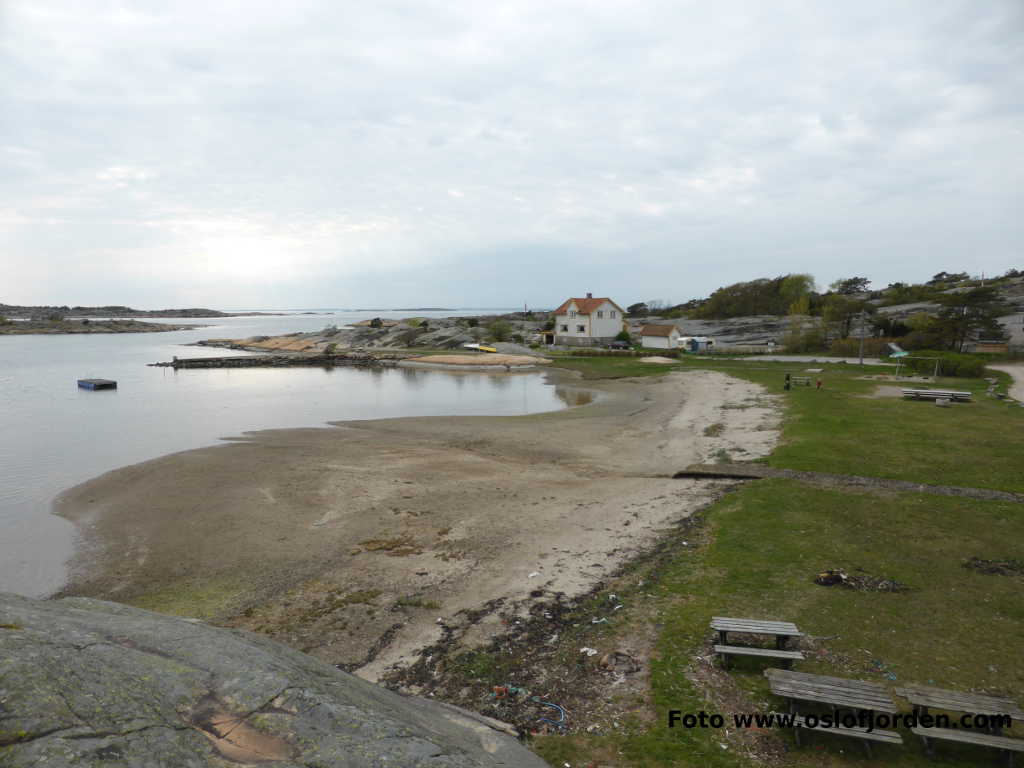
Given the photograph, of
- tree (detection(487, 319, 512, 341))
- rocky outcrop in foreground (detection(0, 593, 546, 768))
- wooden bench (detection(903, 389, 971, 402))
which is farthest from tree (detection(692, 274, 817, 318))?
rocky outcrop in foreground (detection(0, 593, 546, 768))

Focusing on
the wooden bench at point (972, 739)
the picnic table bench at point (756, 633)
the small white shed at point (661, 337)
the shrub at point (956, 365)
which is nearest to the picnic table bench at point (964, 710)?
the wooden bench at point (972, 739)

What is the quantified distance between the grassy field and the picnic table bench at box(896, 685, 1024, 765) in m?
0.26

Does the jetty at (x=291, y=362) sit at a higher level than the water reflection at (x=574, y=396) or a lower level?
higher

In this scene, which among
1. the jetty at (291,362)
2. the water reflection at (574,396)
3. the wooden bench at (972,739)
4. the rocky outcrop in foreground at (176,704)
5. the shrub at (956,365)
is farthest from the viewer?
the jetty at (291,362)

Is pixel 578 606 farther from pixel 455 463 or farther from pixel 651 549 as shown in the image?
pixel 455 463

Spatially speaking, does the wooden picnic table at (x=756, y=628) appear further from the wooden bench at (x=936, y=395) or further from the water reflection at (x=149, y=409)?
the wooden bench at (x=936, y=395)

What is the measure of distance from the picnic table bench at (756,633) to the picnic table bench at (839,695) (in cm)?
75

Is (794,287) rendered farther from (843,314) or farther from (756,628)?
(756,628)

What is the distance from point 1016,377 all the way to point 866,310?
4246 cm

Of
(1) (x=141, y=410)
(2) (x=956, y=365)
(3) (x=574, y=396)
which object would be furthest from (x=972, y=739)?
(1) (x=141, y=410)

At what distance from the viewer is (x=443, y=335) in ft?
348

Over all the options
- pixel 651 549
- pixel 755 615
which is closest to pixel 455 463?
pixel 651 549

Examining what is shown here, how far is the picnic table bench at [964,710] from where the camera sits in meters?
6.59

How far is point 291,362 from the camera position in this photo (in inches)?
3492
